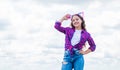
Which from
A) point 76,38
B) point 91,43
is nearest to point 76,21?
point 76,38

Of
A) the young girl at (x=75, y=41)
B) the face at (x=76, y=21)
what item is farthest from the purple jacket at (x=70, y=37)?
the face at (x=76, y=21)

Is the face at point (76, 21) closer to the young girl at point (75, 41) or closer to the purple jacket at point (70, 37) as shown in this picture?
the young girl at point (75, 41)

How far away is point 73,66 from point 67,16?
1.57 metres

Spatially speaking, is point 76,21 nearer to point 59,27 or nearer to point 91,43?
point 59,27

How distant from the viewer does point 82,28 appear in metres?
12.3

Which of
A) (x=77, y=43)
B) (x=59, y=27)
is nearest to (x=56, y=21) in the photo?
(x=59, y=27)

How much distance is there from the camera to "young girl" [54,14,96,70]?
12.0 m

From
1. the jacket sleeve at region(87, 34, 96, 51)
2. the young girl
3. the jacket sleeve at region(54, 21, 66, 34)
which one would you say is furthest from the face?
the jacket sleeve at region(87, 34, 96, 51)

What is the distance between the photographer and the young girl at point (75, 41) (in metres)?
12.0

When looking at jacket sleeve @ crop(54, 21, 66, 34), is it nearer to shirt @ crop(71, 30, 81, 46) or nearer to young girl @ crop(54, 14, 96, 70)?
young girl @ crop(54, 14, 96, 70)

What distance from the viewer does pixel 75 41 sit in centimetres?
1209

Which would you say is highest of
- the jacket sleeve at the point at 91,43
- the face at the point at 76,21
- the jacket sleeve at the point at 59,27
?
the face at the point at 76,21

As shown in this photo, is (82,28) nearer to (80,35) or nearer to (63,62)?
(80,35)

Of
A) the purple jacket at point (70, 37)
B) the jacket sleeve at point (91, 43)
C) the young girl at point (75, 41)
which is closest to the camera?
the young girl at point (75, 41)
